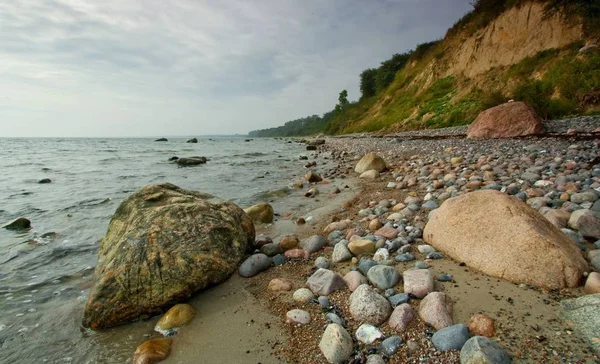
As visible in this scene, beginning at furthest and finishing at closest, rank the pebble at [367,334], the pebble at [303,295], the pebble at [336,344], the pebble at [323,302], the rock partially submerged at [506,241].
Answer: the pebble at [303,295], the pebble at [323,302], the rock partially submerged at [506,241], the pebble at [367,334], the pebble at [336,344]

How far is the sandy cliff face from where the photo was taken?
1741cm

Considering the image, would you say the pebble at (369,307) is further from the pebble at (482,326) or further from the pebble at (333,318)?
the pebble at (482,326)

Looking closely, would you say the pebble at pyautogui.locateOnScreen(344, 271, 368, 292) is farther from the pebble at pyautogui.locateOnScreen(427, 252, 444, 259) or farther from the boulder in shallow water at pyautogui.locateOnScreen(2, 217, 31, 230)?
the boulder in shallow water at pyautogui.locateOnScreen(2, 217, 31, 230)

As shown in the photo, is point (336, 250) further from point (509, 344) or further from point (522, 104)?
point (522, 104)

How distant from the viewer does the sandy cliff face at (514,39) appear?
1741 cm

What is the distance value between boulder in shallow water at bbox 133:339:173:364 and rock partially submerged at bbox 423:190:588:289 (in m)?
2.76

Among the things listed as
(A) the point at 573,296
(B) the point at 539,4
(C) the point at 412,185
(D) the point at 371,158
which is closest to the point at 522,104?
(D) the point at 371,158

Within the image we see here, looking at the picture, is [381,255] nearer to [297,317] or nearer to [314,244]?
[314,244]

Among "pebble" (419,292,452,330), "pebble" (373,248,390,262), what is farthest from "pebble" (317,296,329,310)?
"pebble" (373,248,390,262)

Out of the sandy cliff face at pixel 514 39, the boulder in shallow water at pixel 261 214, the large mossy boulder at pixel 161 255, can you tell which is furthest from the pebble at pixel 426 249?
the sandy cliff face at pixel 514 39

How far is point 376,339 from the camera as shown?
2035mm

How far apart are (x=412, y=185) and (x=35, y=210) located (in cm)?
905

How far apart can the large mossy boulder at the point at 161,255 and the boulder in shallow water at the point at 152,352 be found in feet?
1.90

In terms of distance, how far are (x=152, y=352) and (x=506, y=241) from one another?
3.10 metres
